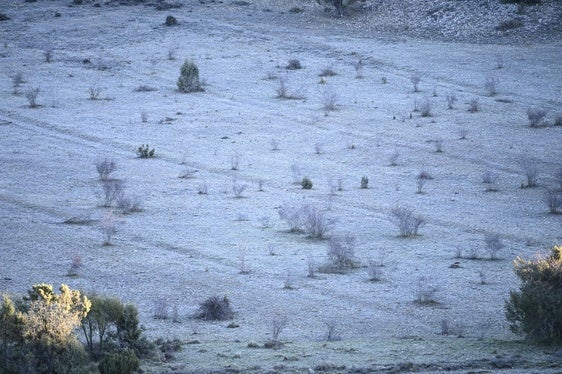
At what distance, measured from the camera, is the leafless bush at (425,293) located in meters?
A: 15.6

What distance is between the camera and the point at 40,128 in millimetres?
30078

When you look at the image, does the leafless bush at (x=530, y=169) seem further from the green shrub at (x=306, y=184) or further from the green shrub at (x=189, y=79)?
the green shrub at (x=189, y=79)

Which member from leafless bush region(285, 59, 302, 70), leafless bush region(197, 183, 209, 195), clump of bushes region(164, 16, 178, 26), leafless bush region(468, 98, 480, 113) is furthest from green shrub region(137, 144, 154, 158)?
clump of bushes region(164, 16, 178, 26)

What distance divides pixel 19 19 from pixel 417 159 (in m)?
28.2

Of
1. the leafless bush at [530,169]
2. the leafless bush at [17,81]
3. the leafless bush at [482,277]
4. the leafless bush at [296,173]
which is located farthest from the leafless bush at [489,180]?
the leafless bush at [17,81]

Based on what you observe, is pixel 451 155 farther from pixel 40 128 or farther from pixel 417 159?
pixel 40 128

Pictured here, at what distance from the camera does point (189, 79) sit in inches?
1399

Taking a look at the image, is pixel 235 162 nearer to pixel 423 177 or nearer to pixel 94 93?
pixel 423 177

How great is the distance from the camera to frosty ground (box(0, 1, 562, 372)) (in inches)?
577

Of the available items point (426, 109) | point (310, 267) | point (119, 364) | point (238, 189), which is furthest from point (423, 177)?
point (119, 364)

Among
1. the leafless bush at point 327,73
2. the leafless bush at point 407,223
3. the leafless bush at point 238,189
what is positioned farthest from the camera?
the leafless bush at point 327,73

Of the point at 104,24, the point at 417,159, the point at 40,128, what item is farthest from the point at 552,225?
the point at 104,24

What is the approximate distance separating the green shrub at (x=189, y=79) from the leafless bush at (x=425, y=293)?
65.8ft

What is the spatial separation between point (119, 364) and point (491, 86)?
25693mm
